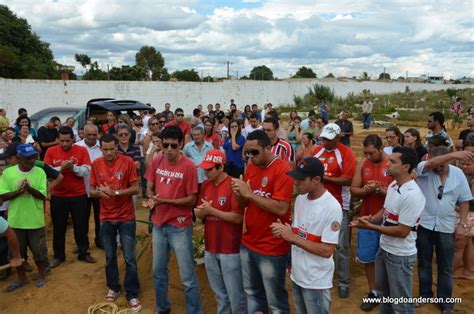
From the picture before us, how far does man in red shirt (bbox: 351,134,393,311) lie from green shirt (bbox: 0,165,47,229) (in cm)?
385

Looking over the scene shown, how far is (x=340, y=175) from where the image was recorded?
4832 mm

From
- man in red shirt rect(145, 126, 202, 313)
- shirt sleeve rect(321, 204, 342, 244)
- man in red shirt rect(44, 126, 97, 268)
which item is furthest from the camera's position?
man in red shirt rect(44, 126, 97, 268)

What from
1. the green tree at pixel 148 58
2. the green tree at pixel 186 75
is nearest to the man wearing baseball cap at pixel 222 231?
the green tree at pixel 186 75

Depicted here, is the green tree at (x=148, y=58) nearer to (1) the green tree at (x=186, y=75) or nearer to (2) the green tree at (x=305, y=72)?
(1) the green tree at (x=186, y=75)

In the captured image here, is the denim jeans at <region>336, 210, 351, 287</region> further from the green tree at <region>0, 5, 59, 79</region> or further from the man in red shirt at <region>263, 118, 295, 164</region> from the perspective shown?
the green tree at <region>0, 5, 59, 79</region>

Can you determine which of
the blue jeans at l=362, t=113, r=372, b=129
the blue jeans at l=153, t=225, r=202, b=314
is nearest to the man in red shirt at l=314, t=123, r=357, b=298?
the blue jeans at l=153, t=225, r=202, b=314

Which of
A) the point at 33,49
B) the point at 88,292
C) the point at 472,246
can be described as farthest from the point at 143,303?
the point at 33,49

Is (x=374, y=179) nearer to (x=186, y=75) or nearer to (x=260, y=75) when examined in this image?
(x=186, y=75)

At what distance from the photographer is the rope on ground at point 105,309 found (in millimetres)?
4815

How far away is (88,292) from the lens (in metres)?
5.31

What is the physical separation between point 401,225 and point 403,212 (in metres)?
0.12

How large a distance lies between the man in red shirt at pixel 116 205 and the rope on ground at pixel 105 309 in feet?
0.51

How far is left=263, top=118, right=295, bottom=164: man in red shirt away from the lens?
5.47 meters

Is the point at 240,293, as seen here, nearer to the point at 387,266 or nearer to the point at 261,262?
the point at 261,262
